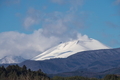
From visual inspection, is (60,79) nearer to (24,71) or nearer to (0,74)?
(24,71)

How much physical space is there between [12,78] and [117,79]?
1125 inches

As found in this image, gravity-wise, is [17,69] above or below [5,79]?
above

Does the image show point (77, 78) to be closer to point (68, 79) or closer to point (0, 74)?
point (68, 79)

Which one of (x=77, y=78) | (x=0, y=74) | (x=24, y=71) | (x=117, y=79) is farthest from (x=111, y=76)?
(x=0, y=74)

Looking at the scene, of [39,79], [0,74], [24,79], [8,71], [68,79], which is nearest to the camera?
[24,79]

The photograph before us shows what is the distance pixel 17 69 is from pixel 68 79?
47.3 ft

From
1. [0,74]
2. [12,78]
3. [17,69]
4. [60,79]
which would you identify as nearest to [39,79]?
[12,78]

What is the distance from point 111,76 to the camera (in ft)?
338

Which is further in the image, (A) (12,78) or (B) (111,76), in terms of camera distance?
(B) (111,76)

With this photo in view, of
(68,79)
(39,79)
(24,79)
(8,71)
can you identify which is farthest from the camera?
(68,79)

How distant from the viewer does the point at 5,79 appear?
80250mm

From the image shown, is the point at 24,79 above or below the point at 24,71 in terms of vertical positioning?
below

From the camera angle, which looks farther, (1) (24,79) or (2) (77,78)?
(2) (77,78)

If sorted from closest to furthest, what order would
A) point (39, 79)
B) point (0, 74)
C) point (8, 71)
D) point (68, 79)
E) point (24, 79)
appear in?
point (24, 79) < point (39, 79) < point (0, 74) < point (8, 71) < point (68, 79)
